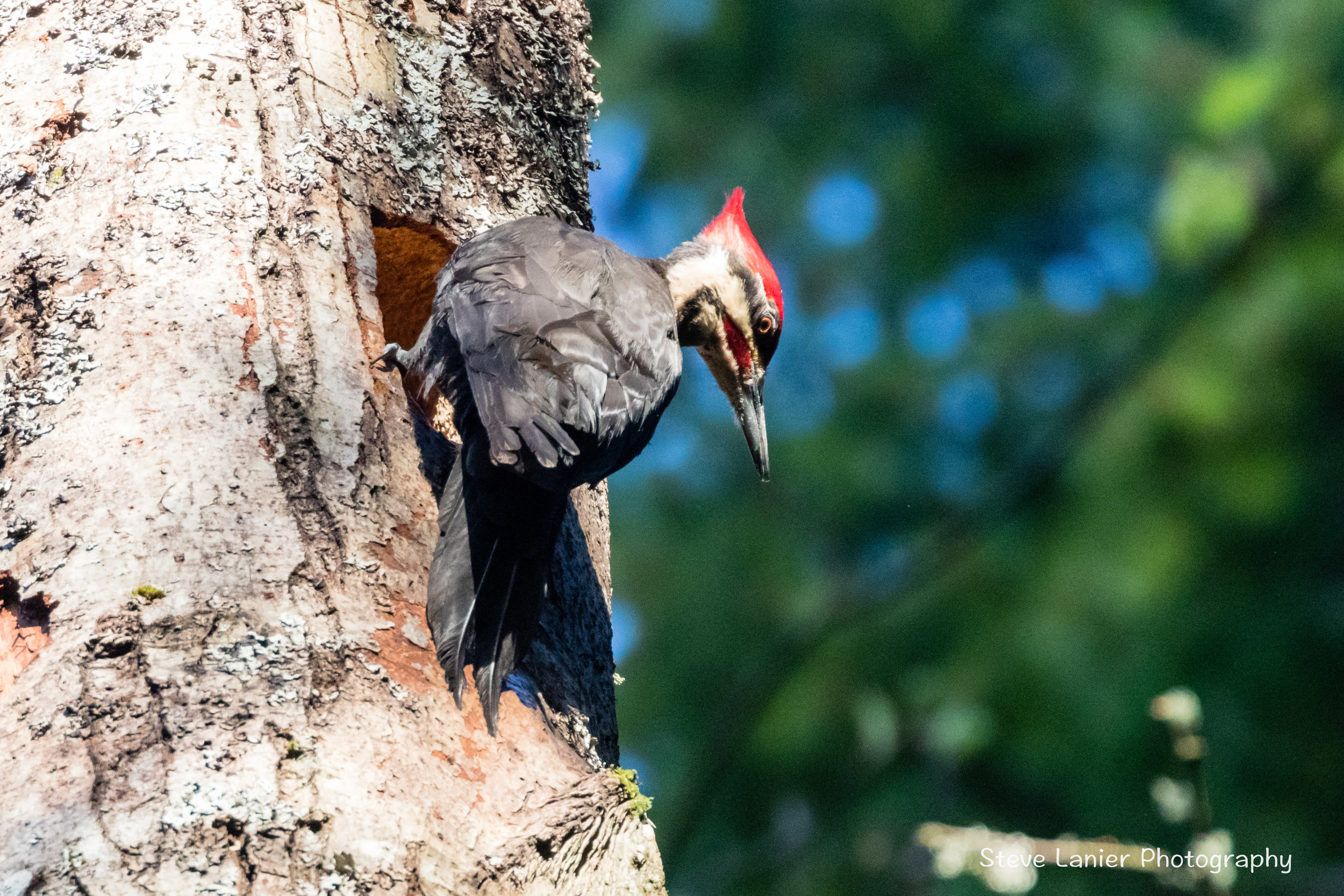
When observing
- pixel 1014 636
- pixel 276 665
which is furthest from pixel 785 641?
pixel 276 665

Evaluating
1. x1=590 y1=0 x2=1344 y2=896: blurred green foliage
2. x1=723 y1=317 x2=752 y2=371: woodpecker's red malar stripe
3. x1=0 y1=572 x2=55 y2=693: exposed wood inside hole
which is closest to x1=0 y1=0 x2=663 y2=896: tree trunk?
x1=0 y1=572 x2=55 y2=693: exposed wood inside hole

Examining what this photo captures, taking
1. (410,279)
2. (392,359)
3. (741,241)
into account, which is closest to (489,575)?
(392,359)

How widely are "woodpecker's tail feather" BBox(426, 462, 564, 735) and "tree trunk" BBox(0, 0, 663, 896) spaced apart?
0.03m

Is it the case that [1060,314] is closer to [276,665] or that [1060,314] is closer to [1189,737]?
[1189,737]

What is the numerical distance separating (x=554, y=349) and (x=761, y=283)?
46.7 inches

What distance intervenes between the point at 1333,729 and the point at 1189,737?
233 cm

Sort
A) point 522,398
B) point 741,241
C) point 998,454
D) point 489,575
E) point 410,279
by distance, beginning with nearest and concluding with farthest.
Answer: point 489,575 → point 522,398 → point 410,279 → point 741,241 → point 998,454

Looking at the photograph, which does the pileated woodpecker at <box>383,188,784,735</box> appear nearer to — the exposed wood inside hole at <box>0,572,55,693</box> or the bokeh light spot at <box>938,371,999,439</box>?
the exposed wood inside hole at <box>0,572,55,693</box>

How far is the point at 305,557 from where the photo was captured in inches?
63.1

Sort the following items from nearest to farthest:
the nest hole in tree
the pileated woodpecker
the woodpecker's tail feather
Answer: the woodpecker's tail feather, the pileated woodpecker, the nest hole in tree

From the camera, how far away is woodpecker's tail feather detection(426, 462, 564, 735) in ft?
5.49

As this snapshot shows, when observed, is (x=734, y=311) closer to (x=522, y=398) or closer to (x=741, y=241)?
(x=741, y=241)

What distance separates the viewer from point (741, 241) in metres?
3.30

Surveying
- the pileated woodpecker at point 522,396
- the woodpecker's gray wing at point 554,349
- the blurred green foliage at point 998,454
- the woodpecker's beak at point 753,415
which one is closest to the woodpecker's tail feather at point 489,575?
the pileated woodpecker at point 522,396
